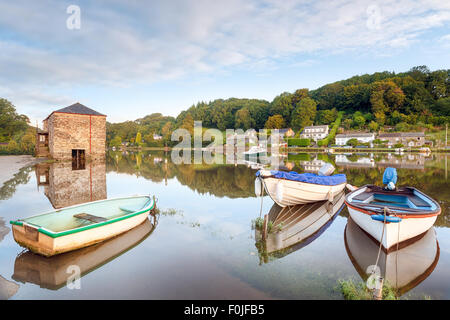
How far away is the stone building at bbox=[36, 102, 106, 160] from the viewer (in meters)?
33.4

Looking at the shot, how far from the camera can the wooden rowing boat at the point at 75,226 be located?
612cm

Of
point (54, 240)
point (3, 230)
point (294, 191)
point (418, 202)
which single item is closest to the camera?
point (54, 240)

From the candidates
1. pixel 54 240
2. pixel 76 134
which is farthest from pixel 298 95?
pixel 54 240

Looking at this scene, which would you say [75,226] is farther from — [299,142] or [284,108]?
[284,108]

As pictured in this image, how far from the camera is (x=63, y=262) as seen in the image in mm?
6086

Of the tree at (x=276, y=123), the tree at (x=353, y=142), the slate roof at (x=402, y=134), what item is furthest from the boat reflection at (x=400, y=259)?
the tree at (x=276, y=123)

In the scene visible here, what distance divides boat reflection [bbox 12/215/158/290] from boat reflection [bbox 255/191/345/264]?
3.97m

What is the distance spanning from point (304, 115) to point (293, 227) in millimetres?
97783

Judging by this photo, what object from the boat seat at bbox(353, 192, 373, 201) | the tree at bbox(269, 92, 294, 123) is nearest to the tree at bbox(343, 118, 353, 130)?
the tree at bbox(269, 92, 294, 123)

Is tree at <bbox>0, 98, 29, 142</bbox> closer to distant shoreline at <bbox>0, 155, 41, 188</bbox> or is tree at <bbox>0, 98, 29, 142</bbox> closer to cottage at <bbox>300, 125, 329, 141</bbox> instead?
distant shoreline at <bbox>0, 155, 41, 188</bbox>

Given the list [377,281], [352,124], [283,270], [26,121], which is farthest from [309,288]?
[352,124]

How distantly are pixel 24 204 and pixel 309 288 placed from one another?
41.1 feet

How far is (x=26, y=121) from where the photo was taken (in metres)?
63.9

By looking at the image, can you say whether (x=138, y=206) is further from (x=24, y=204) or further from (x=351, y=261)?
(x=351, y=261)
